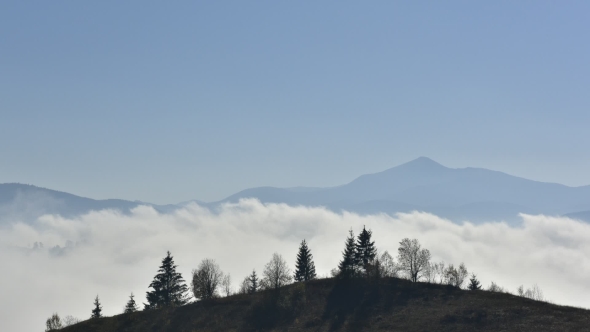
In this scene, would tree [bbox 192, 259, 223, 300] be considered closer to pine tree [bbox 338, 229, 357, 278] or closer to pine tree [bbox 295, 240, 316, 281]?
pine tree [bbox 295, 240, 316, 281]

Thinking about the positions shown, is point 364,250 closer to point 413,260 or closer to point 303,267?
point 413,260

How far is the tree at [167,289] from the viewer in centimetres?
10369

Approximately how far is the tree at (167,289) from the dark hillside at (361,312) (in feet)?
45.5

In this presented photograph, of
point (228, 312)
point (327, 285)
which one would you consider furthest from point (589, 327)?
point (228, 312)

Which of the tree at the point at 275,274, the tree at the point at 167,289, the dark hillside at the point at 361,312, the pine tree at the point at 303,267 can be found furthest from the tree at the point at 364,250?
the tree at the point at 167,289

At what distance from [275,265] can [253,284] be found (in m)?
8.00

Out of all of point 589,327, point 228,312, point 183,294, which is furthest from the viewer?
point 183,294

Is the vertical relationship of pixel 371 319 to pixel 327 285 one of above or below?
below

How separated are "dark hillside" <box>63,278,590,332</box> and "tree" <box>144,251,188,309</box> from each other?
13.9 meters

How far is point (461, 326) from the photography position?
2532 inches

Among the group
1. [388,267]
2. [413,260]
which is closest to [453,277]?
[413,260]

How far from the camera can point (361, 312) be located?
77125 mm

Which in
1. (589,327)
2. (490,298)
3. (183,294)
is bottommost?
(589,327)

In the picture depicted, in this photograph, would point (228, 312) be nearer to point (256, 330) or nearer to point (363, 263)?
point (256, 330)
